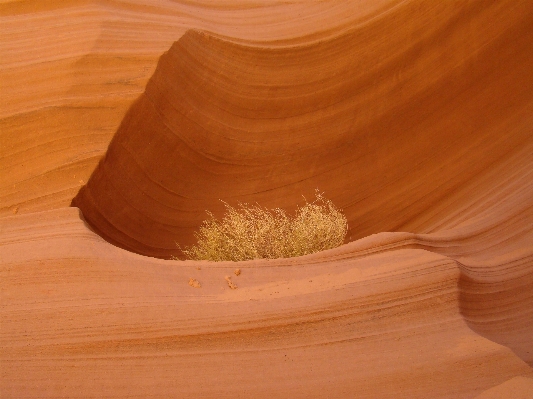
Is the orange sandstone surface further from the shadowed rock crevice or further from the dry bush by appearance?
the dry bush

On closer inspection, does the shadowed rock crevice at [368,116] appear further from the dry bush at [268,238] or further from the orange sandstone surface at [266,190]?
the dry bush at [268,238]

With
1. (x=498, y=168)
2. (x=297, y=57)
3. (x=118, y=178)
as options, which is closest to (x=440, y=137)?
(x=498, y=168)

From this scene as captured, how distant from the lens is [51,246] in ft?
12.1

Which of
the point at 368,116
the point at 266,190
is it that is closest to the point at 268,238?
the point at 266,190

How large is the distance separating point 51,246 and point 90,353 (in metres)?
0.85

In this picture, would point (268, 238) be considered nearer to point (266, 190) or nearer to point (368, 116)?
point (266, 190)

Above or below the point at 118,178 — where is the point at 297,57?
above

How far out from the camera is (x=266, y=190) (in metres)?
5.73

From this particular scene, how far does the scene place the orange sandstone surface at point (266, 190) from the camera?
9.96ft

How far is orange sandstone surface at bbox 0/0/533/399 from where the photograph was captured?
3.04m

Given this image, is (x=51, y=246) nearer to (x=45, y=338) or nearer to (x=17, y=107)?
(x=45, y=338)

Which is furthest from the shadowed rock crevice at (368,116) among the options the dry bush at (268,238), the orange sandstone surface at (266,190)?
the dry bush at (268,238)

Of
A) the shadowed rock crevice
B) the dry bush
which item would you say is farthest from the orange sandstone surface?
the dry bush

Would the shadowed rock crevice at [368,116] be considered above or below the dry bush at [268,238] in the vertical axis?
above
